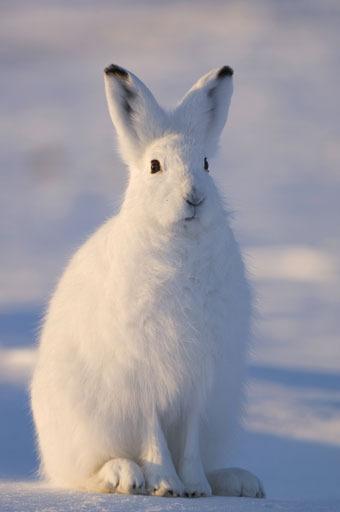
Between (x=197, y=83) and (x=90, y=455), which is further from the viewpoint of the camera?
(x=197, y=83)

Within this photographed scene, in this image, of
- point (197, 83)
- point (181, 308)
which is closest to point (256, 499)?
point (181, 308)

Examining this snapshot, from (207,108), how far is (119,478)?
2.59 metres

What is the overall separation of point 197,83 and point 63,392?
7.90 ft

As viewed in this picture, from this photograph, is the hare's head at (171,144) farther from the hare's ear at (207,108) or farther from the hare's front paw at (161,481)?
the hare's front paw at (161,481)

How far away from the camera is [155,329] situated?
15.8 feet

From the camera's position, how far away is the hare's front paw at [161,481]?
474 centimetres

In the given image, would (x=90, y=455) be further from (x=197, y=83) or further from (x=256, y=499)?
(x=197, y=83)

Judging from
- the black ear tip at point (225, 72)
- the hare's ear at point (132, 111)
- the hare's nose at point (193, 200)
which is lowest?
the hare's nose at point (193, 200)

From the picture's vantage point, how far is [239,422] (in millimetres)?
5727

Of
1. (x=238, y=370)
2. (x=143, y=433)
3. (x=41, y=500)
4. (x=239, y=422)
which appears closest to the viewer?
(x=41, y=500)

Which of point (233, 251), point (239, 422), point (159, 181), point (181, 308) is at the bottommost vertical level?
point (239, 422)

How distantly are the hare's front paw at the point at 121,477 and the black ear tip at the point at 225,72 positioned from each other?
9.21 ft

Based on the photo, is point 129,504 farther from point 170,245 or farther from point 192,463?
point 170,245

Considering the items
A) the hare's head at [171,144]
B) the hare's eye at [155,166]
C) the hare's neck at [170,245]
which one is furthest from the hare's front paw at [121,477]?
the hare's eye at [155,166]
